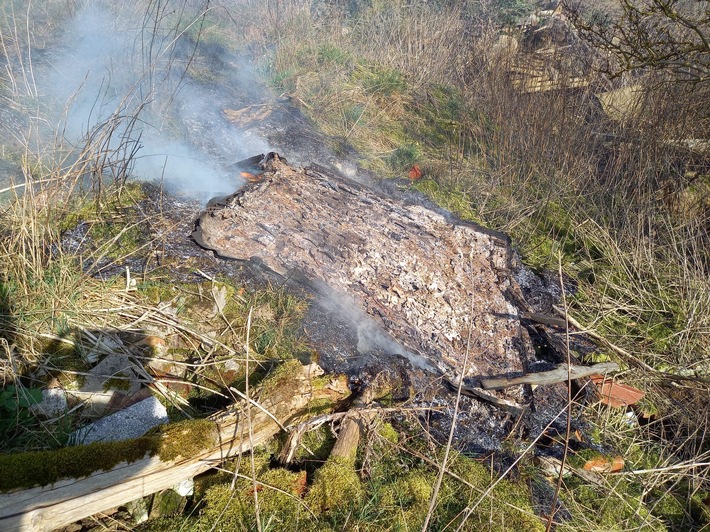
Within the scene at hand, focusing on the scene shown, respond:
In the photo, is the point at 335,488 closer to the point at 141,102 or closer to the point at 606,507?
the point at 606,507

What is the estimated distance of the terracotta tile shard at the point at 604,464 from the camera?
290 cm

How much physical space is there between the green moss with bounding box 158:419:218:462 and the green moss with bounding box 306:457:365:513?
1.85 ft

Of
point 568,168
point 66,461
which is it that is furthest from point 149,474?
point 568,168

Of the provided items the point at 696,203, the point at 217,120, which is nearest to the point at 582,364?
the point at 696,203

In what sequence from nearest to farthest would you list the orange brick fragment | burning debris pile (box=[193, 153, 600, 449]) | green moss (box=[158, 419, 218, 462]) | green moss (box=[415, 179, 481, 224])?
1. green moss (box=[158, 419, 218, 462])
2. burning debris pile (box=[193, 153, 600, 449])
3. green moss (box=[415, 179, 481, 224])
4. the orange brick fragment

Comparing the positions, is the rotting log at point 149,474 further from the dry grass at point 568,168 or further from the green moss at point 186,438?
the dry grass at point 568,168

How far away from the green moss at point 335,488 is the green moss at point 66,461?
81cm

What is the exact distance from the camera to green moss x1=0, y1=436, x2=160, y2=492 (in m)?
1.64

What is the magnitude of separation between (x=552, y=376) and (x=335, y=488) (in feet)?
5.97

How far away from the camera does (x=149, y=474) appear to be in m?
1.90

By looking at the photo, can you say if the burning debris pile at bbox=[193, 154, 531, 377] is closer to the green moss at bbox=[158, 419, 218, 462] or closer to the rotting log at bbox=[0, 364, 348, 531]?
the rotting log at bbox=[0, 364, 348, 531]

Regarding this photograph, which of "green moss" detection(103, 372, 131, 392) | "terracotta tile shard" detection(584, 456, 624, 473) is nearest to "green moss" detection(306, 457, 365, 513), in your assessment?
"green moss" detection(103, 372, 131, 392)

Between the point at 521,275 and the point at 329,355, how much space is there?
226 centimetres

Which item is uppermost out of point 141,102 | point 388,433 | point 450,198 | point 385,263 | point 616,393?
point 141,102
